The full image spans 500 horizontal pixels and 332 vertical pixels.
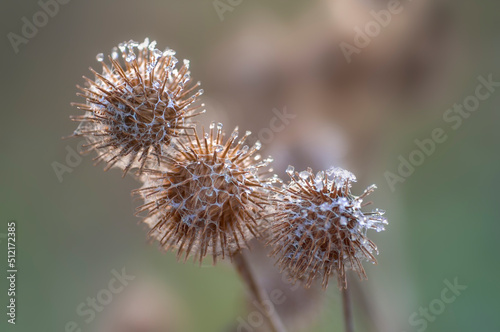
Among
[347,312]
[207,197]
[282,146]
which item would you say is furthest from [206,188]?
[282,146]

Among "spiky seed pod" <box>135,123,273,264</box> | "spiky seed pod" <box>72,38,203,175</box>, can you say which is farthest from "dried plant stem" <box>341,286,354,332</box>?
"spiky seed pod" <box>72,38,203,175</box>

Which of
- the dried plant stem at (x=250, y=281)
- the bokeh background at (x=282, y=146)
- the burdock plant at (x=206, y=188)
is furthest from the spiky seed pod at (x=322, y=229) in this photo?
the bokeh background at (x=282, y=146)

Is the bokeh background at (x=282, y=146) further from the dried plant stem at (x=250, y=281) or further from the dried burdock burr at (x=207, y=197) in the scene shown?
the dried burdock burr at (x=207, y=197)

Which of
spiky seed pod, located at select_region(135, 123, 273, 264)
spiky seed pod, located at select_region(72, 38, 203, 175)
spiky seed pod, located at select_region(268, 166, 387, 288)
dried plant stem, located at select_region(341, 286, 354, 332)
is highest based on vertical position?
spiky seed pod, located at select_region(72, 38, 203, 175)

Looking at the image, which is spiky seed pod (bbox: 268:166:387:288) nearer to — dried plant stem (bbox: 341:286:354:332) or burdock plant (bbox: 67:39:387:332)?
burdock plant (bbox: 67:39:387:332)

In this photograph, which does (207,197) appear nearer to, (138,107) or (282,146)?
(138,107)

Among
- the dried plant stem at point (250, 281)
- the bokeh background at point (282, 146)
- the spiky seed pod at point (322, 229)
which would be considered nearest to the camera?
the spiky seed pod at point (322, 229)

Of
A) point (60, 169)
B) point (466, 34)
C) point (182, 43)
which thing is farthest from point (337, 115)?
point (60, 169)

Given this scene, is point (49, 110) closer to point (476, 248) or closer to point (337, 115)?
point (337, 115)
